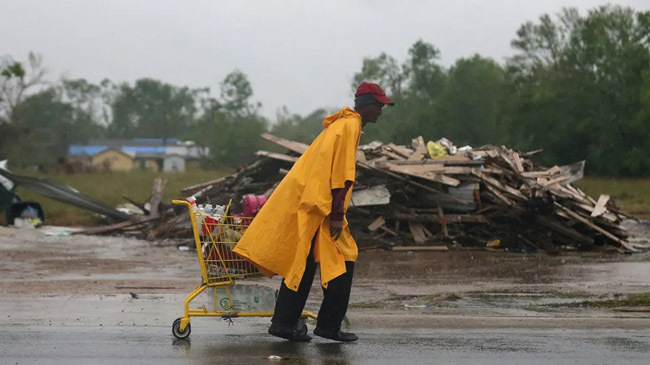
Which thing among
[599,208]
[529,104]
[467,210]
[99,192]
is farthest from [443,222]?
[529,104]

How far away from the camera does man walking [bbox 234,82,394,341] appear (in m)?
6.68

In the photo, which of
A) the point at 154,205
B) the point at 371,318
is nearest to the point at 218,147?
the point at 154,205

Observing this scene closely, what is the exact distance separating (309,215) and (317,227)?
0.41 ft

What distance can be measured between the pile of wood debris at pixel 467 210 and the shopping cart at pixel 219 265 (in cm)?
1133

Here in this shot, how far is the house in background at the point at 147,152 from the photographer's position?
103394 mm

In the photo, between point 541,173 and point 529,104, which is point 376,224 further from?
point 529,104

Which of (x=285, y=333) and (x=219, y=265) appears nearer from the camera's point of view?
(x=285, y=333)

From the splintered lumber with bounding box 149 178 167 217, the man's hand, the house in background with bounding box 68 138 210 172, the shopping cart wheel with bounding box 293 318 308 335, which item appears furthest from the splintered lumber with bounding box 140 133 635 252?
the house in background with bounding box 68 138 210 172

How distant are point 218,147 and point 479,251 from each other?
211 feet

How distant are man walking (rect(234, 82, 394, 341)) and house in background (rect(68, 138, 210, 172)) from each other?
8648 cm

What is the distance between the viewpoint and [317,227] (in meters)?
6.75

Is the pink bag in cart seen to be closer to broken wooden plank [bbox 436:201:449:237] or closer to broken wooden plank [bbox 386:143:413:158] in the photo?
broken wooden plank [bbox 436:201:449:237]

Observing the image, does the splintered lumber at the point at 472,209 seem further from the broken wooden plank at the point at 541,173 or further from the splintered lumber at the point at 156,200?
the splintered lumber at the point at 156,200

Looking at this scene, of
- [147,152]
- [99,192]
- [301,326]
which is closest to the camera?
[301,326]
